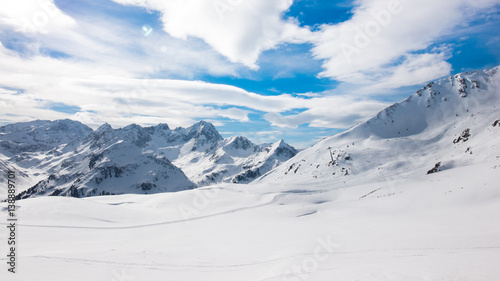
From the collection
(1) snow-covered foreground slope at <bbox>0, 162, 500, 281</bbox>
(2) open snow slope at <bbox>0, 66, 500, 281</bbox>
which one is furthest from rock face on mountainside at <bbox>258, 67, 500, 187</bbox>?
(1) snow-covered foreground slope at <bbox>0, 162, 500, 281</bbox>

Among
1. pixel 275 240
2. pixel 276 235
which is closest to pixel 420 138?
pixel 276 235

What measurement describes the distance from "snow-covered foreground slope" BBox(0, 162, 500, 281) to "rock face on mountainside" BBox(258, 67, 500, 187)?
29.5 m

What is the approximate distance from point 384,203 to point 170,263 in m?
29.6

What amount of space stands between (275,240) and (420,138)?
96791 millimetres

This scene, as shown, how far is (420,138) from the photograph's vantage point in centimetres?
9394

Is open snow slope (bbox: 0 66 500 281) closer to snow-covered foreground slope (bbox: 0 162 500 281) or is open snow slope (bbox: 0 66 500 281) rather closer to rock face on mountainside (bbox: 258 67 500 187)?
snow-covered foreground slope (bbox: 0 162 500 281)

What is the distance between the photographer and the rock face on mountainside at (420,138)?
210ft

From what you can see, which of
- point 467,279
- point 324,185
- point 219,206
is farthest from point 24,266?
point 324,185

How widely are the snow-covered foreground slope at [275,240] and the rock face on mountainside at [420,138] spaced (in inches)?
1161

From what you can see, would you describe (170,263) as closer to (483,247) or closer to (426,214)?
(483,247)

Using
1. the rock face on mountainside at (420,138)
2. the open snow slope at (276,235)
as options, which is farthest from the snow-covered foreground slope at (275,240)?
the rock face on mountainside at (420,138)

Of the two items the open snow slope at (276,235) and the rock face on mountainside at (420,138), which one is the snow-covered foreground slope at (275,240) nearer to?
the open snow slope at (276,235)

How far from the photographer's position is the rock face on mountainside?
63866mm

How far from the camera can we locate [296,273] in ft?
44.1
